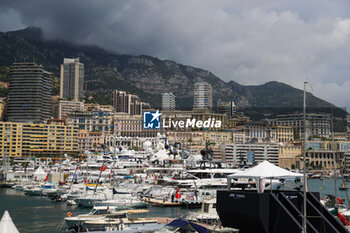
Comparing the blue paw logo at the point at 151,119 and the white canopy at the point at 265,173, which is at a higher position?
the blue paw logo at the point at 151,119

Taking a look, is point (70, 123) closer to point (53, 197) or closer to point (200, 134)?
point (200, 134)

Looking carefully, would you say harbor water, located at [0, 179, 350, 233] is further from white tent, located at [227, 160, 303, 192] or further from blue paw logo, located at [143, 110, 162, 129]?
blue paw logo, located at [143, 110, 162, 129]

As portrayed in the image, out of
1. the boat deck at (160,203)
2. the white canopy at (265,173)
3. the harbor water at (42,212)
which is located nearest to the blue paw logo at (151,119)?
the harbor water at (42,212)

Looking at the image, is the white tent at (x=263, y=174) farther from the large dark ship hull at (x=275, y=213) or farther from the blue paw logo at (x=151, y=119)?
the blue paw logo at (x=151, y=119)

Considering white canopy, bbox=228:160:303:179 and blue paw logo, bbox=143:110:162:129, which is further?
blue paw logo, bbox=143:110:162:129

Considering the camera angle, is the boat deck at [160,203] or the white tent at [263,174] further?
the boat deck at [160,203]

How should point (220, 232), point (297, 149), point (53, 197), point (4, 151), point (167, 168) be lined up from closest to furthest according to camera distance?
point (220, 232) < point (53, 197) < point (167, 168) < point (4, 151) < point (297, 149)

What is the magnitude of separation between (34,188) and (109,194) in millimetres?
26478

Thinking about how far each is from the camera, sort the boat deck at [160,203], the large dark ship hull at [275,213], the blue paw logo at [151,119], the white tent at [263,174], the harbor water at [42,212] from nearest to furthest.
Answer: the large dark ship hull at [275,213], the white tent at [263,174], the harbor water at [42,212], the boat deck at [160,203], the blue paw logo at [151,119]

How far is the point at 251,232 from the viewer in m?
19.2

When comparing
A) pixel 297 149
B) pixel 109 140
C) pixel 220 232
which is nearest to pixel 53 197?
pixel 220 232

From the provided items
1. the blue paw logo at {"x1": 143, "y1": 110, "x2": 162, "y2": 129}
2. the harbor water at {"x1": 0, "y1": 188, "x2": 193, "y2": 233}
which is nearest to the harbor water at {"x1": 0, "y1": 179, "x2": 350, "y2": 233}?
the harbor water at {"x1": 0, "y1": 188, "x2": 193, "y2": 233}

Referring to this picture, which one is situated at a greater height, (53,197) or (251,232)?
(251,232)

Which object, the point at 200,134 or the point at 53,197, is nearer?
the point at 53,197
